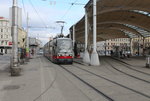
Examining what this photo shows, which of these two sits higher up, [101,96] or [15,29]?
[15,29]

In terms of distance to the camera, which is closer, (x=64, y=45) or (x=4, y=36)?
(x=64, y=45)

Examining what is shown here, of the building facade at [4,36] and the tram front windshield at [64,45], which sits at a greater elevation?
the building facade at [4,36]

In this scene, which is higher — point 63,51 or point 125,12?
point 125,12

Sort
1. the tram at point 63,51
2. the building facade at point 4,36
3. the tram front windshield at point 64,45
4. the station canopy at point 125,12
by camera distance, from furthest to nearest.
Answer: the building facade at point 4,36
the station canopy at point 125,12
the tram front windshield at point 64,45
the tram at point 63,51

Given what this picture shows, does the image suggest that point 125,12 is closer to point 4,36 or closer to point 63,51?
point 63,51

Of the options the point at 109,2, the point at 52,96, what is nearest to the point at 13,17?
the point at 52,96

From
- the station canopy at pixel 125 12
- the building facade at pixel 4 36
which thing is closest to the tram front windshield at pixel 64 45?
the station canopy at pixel 125 12

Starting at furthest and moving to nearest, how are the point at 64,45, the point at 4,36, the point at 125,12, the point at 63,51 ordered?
the point at 4,36, the point at 125,12, the point at 64,45, the point at 63,51

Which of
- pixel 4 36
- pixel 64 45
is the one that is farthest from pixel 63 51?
pixel 4 36

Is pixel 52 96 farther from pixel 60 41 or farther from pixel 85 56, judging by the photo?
pixel 85 56

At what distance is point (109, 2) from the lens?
34.8m

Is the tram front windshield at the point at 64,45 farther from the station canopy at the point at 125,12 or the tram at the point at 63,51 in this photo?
the station canopy at the point at 125,12

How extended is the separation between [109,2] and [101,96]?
27.9 meters

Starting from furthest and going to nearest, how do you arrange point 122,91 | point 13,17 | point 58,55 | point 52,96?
point 58,55
point 13,17
point 122,91
point 52,96
